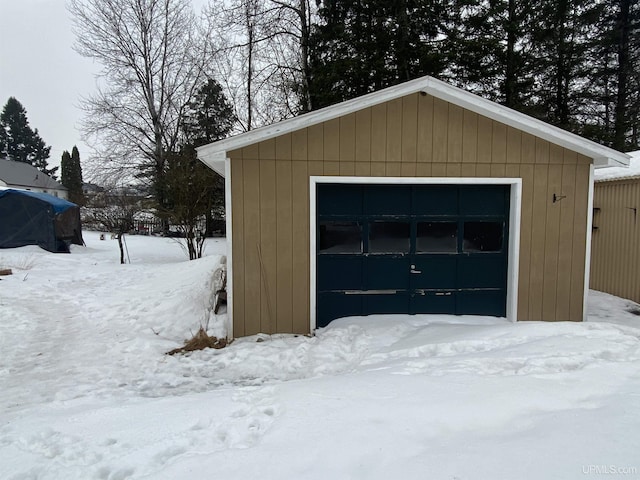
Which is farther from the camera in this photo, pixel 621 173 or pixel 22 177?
pixel 22 177

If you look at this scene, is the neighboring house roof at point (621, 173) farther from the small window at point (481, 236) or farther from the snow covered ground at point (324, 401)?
the snow covered ground at point (324, 401)

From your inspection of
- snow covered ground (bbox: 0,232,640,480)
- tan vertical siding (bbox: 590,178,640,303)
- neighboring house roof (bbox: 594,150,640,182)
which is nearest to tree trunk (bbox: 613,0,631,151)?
neighboring house roof (bbox: 594,150,640,182)

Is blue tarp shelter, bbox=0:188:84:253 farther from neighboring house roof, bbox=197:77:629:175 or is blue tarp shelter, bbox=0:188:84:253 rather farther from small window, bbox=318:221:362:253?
small window, bbox=318:221:362:253

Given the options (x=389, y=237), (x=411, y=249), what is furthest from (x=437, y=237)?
(x=389, y=237)

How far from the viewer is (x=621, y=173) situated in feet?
26.3

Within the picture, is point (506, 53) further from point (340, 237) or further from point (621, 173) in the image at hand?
point (340, 237)

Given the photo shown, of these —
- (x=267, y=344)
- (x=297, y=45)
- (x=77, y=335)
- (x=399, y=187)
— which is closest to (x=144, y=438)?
(x=267, y=344)

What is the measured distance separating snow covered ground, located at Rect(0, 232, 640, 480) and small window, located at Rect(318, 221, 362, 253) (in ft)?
3.58

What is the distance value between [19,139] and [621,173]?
181 feet

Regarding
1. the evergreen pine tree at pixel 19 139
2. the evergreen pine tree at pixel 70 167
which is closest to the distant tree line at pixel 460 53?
the evergreen pine tree at pixel 70 167

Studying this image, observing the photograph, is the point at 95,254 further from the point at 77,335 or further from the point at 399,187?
the point at 399,187

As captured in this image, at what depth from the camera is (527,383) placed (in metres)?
3.19

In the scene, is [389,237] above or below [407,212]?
below

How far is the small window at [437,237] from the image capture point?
6.04 meters
